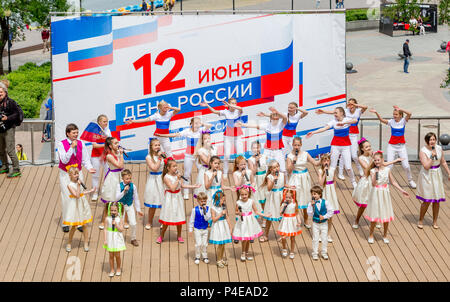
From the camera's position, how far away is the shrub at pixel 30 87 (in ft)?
92.8

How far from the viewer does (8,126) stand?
17344 mm

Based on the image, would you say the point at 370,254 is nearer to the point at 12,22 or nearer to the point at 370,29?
the point at 12,22

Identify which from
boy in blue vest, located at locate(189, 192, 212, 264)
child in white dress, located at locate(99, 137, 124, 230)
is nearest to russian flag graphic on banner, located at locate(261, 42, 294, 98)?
child in white dress, located at locate(99, 137, 124, 230)

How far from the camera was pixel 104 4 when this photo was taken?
2528 centimetres

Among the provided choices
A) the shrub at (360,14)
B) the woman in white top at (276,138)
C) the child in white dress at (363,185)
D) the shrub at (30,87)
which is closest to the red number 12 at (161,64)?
the woman in white top at (276,138)

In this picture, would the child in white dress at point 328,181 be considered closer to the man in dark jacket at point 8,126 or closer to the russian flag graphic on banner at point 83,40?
the russian flag graphic on banner at point 83,40

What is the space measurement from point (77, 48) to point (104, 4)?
7528 mm

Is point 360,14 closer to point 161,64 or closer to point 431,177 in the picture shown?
point 161,64

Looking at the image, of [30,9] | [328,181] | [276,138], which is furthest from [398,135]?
[30,9]

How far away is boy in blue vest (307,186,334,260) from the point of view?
535 inches

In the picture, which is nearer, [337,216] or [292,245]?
[292,245]

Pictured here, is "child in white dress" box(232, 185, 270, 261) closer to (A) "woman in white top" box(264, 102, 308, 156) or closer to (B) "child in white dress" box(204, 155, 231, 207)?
(B) "child in white dress" box(204, 155, 231, 207)

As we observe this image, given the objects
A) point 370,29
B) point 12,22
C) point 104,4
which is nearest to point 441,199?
point 104,4

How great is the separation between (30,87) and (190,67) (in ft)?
47.8
